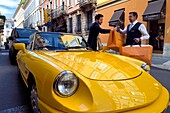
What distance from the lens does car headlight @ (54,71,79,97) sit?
1938 mm

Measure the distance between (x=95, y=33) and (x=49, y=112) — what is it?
2.98m

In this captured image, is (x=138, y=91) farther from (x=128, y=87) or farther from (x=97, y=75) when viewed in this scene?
(x=97, y=75)

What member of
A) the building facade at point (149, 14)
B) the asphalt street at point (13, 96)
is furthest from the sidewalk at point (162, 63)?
the asphalt street at point (13, 96)

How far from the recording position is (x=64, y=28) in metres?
30.0

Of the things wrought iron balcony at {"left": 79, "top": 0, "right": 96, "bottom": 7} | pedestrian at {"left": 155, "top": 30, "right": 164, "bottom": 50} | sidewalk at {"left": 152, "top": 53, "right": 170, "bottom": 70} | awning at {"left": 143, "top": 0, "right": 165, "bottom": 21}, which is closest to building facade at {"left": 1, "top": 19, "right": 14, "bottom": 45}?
wrought iron balcony at {"left": 79, "top": 0, "right": 96, "bottom": 7}

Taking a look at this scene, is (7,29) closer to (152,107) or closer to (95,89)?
(95,89)

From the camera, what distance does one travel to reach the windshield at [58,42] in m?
3.48

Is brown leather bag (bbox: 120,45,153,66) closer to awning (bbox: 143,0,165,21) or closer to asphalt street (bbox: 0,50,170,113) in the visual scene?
asphalt street (bbox: 0,50,170,113)

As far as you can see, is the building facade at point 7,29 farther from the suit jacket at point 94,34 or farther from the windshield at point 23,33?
the suit jacket at point 94,34

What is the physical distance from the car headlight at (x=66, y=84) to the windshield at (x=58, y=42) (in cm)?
147

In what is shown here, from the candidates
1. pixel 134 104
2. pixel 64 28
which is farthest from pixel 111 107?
pixel 64 28

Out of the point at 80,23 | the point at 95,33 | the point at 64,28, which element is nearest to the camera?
the point at 95,33

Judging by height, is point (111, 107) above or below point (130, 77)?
below

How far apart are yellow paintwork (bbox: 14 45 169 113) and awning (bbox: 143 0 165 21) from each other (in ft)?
34.0
